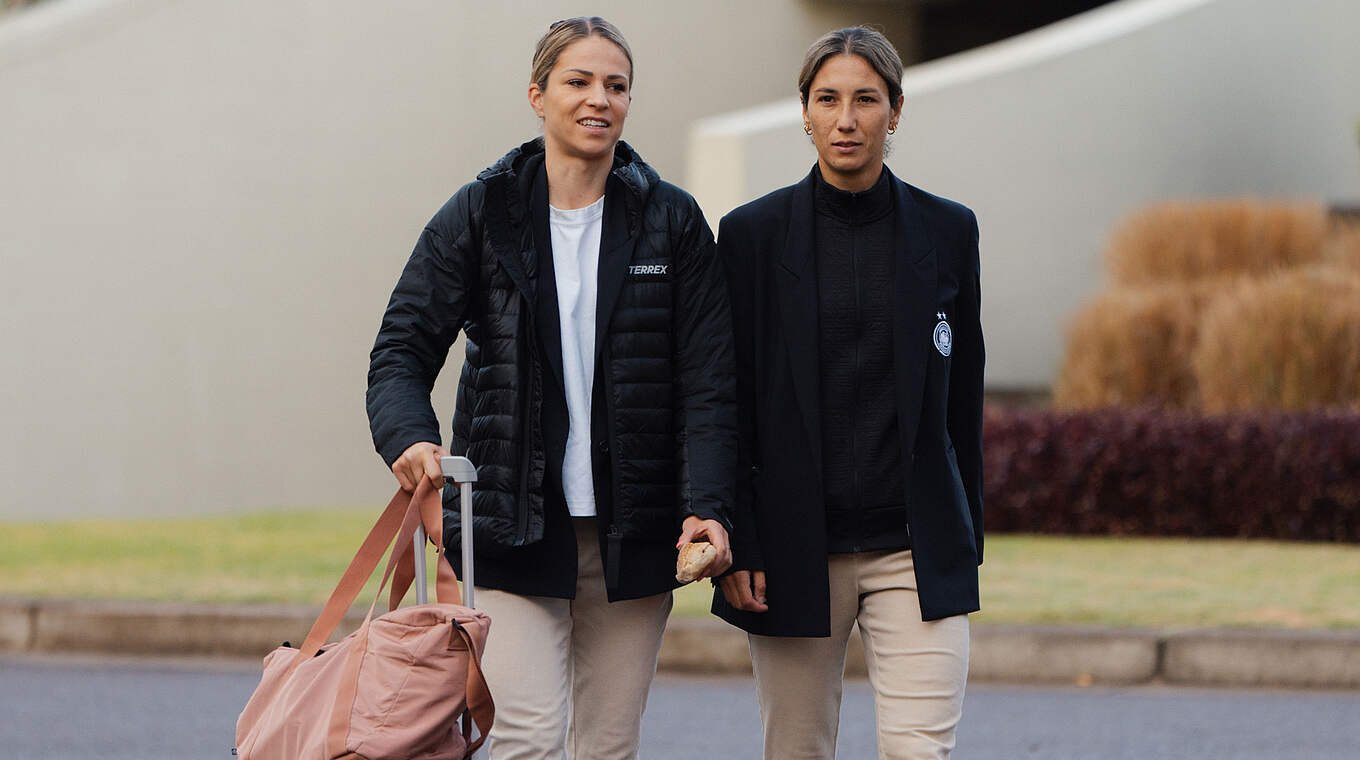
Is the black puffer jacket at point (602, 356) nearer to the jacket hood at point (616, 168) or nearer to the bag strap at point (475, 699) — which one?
the jacket hood at point (616, 168)

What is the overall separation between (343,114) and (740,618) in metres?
13.2

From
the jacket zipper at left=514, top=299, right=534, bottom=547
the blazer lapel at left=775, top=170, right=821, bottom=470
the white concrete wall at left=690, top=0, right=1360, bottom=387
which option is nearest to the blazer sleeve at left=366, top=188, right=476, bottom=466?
the jacket zipper at left=514, top=299, right=534, bottom=547

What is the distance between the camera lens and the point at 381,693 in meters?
3.08

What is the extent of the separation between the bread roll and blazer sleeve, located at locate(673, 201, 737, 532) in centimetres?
8

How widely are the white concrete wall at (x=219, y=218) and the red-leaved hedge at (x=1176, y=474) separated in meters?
6.51

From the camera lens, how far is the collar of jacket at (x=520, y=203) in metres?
3.64

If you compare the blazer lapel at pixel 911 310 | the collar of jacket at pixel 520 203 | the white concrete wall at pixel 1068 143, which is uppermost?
the white concrete wall at pixel 1068 143

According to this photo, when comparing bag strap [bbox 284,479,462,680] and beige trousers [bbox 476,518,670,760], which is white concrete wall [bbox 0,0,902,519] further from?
bag strap [bbox 284,479,462,680]

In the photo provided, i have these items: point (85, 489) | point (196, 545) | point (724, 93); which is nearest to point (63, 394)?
point (85, 489)

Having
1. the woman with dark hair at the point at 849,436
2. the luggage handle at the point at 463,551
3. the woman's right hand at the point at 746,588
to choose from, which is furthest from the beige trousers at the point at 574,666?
the luggage handle at the point at 463,551

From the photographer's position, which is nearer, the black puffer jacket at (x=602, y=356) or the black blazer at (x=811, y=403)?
the black puffer jacket at (x=602, y=356)

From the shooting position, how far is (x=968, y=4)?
798 inches

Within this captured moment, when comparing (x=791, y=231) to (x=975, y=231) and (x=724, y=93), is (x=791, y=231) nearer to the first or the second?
(x=975, y=231)

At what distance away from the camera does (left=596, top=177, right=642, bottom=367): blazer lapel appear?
143 inches
